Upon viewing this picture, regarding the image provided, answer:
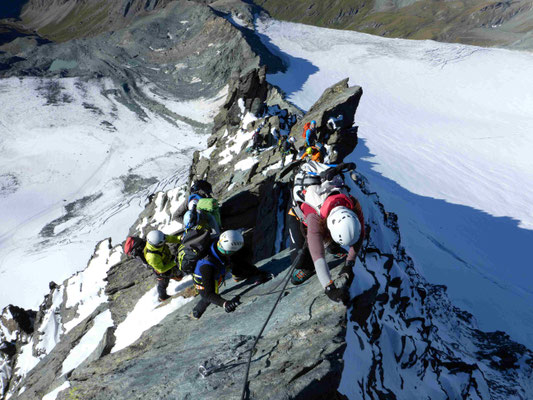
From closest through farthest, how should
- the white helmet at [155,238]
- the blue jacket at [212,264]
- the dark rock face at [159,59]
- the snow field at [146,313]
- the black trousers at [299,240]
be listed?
the black trousers at [299,240], the blue jacket at [212,264], the snow field at [146,313], the white helmet at [155,238], the dark rock face at [159,59]

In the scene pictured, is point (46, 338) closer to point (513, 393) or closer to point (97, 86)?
point (513, 393)

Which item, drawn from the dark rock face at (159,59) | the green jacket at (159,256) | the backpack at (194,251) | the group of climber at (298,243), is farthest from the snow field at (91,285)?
the dark rock face at (159,59)

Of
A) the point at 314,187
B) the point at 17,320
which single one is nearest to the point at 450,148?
the point at 314,187

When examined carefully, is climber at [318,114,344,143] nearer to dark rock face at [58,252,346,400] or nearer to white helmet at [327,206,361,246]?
dark rock face at [58,252,346,400]

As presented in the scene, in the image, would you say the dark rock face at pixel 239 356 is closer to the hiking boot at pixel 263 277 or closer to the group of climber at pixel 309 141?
the hiking boot at pixel 263 277

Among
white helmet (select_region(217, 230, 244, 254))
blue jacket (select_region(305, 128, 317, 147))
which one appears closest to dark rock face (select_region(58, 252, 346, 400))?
white helmet (select_region(217, 230, 244, 254))

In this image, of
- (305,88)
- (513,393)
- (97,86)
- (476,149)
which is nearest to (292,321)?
(513,393)
